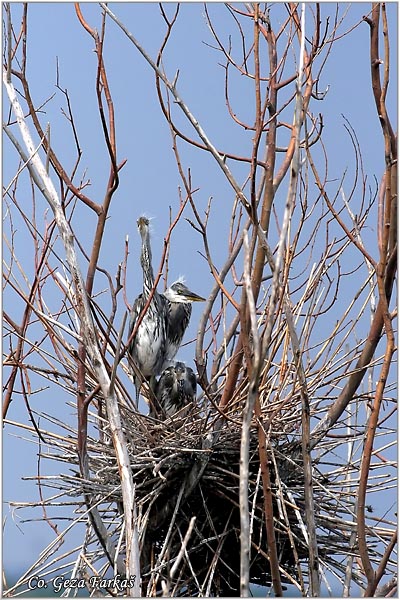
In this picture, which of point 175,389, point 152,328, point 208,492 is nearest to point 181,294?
point 152,328

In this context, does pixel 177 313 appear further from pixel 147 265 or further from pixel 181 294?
pixel 147 265

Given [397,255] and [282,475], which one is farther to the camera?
[282,475]

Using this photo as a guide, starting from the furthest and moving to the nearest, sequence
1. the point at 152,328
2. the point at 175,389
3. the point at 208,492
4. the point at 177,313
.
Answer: the point at 177,313 → the point at 152,328 → the point at 175,389 → the point at 208,492

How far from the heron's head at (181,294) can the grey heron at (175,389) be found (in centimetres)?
39

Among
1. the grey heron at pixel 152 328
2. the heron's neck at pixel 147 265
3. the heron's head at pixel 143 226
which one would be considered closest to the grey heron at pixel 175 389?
the grey heron at pixel 152 328

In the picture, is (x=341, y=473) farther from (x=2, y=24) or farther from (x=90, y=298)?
(x=2, y=24)

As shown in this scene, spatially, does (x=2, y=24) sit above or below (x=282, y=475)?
above

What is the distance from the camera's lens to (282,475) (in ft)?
8.63

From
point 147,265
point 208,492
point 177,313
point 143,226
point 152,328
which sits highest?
point 143,226

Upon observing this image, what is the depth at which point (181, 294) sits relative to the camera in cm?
355

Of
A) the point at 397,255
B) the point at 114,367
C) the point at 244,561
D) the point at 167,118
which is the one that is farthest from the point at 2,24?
the point at 244,561

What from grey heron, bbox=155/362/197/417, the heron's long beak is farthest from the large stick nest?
the heron's long beak

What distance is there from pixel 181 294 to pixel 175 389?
549mm

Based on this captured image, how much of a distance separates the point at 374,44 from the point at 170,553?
1.62 meters
